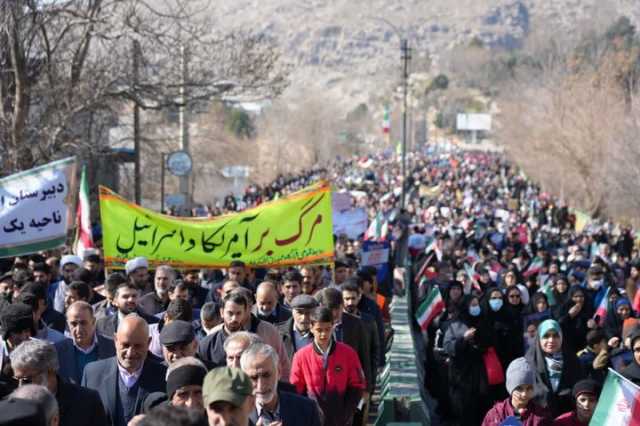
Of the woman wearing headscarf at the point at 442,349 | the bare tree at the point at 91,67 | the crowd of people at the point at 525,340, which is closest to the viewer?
the crowd of people at the point at 525,340

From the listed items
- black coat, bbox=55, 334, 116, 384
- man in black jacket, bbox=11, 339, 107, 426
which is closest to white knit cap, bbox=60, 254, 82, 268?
black coat, bbox=55, 334, 116, 384

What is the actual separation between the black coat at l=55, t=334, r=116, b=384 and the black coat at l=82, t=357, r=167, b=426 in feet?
2.74

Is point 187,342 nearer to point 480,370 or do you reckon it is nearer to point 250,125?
point 480,370

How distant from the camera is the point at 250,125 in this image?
341 feet

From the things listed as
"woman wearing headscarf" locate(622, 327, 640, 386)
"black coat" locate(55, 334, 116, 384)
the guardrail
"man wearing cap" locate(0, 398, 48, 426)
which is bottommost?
the guardrail

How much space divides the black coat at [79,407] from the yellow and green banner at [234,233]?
5521mm

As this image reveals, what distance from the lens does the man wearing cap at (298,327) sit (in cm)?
783

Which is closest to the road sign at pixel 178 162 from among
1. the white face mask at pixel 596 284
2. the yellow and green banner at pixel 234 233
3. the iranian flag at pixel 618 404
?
the white face mask at pixel 596 284

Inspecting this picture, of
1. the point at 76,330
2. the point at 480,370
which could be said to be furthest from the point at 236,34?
the point at 76,330

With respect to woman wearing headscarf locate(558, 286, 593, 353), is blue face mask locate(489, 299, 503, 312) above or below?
above

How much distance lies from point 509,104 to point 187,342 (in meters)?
73.7

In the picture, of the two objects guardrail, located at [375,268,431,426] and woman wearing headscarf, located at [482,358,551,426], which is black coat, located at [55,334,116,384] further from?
woman wearing headscarf, located at [482,358,551,426]

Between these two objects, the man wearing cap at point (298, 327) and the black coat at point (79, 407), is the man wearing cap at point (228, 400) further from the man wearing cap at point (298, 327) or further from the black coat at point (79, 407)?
the man wearing cap at point (298, 327)

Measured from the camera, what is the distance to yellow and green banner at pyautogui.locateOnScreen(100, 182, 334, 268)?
430 inches
